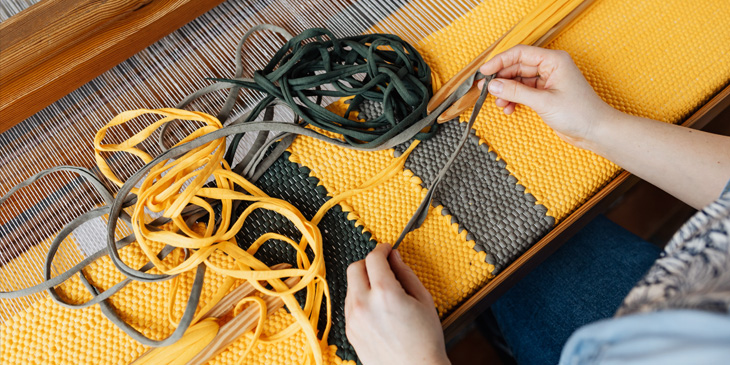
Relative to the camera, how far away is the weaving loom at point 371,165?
0.72m

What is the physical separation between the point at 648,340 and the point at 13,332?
2.74ft

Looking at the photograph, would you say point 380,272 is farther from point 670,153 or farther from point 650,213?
point 650,213

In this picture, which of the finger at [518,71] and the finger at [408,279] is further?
the finger at [518,71]

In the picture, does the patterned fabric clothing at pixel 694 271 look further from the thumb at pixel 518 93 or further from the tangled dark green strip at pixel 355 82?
the tangled dark green strip at pixel 355 82

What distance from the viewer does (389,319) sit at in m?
0.62

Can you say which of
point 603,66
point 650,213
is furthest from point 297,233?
point 650,213

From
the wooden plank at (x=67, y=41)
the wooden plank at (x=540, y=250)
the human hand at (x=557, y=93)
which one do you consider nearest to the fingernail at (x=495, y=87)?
the human hand at (x=557, y=93)

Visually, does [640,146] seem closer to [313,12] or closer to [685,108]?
[685,108]

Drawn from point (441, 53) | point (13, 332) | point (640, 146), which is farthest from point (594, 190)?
point (13, 332)

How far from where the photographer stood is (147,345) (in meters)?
0.68

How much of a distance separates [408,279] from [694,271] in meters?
0.35

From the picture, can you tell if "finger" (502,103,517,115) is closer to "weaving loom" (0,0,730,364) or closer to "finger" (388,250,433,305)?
"weaving loom" (0,0,730,364)

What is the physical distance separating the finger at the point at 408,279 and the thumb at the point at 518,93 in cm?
31

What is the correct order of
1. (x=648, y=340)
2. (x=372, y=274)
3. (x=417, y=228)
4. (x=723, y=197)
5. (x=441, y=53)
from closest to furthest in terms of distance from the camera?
(x=648, y=340) → (x=723, y=197) → (x=372, y=274) → (x=417, y=228) → (x=441, y=53)
